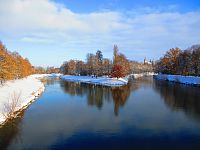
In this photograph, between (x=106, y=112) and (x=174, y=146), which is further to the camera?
(x=106, y=112)

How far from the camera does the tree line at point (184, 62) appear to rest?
269 feet

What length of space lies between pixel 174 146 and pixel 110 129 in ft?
20.8

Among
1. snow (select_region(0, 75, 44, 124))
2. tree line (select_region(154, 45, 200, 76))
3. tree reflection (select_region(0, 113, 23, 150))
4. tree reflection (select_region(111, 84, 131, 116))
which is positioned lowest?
tree reflection (select_region(0, 113, 23, 150))

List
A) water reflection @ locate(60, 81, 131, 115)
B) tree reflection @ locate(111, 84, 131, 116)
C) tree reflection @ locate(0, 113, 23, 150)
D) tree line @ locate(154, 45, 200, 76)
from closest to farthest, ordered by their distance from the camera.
Answer: tree reflection @ locate(0, 113, 23, 150) < tree reflection @ locate(111, 84, 131, 116) < water reflection @ locate(60, 81, 131, 115) < tree line @ locate(154, 45, 200, 76)

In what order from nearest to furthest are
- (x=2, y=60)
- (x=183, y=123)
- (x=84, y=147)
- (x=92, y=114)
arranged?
(x=84, y=147)
(x=183, y=123)
(x=92, y=114)
(x=2, y=60)

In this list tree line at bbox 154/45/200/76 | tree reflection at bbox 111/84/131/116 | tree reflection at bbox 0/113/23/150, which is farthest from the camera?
tree line at bbox 154/45/200/76

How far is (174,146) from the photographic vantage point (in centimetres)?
1917

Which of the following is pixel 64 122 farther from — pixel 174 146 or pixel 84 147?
pixel 174 146

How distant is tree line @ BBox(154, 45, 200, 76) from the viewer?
269 feet

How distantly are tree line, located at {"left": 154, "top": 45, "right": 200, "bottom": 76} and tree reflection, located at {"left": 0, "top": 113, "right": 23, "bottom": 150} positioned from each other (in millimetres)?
66016

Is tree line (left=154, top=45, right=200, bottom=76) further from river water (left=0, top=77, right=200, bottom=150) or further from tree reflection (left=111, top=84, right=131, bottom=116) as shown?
river water (left=0, top=77, right=200, bottom=150)

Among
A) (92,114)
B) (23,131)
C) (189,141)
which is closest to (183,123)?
(189,141)

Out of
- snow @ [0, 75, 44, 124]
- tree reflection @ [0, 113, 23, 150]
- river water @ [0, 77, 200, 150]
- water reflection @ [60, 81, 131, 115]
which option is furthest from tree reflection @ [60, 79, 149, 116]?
tree reflection @ [0, 113, 23, 150]

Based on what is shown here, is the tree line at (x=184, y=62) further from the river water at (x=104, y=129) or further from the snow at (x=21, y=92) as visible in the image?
the river water at (x=104, y=129)
